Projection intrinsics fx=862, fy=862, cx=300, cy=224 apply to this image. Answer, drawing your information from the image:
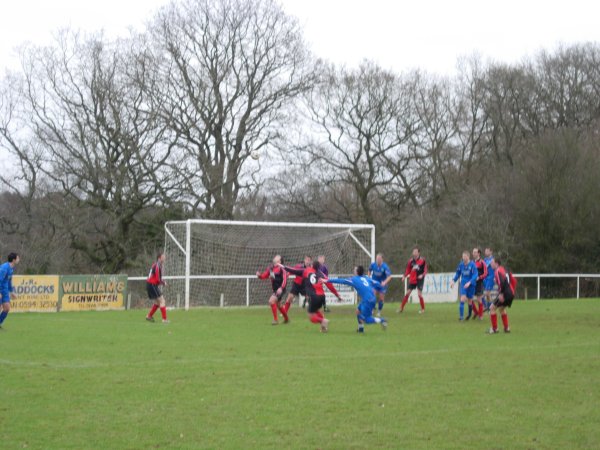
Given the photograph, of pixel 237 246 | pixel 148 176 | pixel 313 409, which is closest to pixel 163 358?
pixel 313 409

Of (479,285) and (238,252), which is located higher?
(238,252)

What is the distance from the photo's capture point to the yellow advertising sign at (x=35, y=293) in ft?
100

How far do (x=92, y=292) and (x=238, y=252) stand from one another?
654 cm

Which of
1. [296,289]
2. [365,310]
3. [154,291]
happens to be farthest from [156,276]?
[365,310]

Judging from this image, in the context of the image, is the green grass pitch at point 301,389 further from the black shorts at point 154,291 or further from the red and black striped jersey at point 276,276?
the black shorts at point 154,291

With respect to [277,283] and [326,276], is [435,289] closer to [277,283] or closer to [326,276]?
[326,276]

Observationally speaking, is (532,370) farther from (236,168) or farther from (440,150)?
(440,150)

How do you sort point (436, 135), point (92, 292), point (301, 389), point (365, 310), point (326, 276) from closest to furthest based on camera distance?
point (301, 389) < point (365, 310) < point (326, 276) < point (92, 292) < point (436, 135)

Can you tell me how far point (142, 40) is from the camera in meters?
46.8

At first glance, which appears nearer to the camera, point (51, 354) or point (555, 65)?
point (51, 354)

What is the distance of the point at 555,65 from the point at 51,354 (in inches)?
1642

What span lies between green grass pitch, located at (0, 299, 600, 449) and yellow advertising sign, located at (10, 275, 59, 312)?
10.8 metres

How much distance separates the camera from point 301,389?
1138 cm

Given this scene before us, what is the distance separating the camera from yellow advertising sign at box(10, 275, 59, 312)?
30.6m
